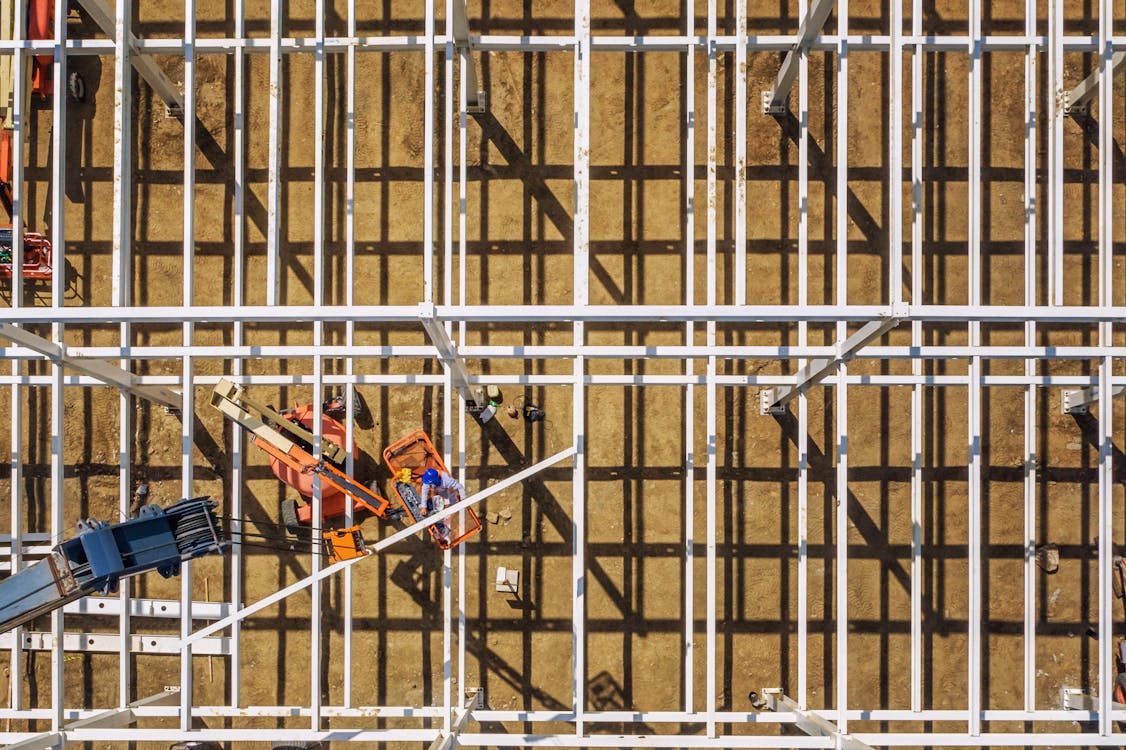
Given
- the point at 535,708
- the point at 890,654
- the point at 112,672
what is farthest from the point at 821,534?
the point at 112,672

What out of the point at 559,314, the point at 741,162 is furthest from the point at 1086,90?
the point at 559,314

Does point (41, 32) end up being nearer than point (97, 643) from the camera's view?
No

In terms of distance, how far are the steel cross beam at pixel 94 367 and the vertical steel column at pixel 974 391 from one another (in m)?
8.61

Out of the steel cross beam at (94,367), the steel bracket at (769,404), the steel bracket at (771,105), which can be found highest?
the steel bracket at (771,105)

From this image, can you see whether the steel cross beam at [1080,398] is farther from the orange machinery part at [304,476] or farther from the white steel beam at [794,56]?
the orange machinery part at [304,476]

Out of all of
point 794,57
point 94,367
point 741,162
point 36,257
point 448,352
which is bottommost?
point 94,367

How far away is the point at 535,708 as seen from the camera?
1010cm

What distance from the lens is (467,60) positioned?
9102mm

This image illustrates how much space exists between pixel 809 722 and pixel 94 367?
808 cm

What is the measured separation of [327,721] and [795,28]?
10.5 metres

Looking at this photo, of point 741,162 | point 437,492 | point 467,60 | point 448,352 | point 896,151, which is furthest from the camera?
point 467,60

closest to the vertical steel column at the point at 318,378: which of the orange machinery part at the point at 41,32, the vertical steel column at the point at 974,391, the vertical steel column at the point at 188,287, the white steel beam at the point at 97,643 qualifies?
the vertical steel column at the point at 188,287

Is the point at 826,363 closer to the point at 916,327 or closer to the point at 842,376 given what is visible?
the point at 842,376

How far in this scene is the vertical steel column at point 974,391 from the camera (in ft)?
25.5
